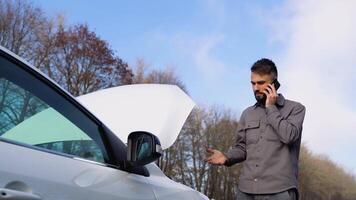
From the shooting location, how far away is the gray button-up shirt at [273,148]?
3.93m

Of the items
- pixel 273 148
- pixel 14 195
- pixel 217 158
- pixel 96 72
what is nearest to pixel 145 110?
pixel 217 158

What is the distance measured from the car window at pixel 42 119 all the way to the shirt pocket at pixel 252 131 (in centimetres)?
169

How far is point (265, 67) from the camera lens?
13.6 feet

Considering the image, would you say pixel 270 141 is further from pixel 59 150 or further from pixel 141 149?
pixel 59 150

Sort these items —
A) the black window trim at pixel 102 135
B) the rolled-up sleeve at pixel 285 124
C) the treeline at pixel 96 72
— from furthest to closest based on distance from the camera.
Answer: the treeline at pixel 96 72
the rolled-up sleeve at pixel 285 124
the black window trim at pixel 102 135

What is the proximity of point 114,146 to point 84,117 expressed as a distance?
0.87ft

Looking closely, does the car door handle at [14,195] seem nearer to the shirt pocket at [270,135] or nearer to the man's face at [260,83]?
the shirt pocket at [270,135]

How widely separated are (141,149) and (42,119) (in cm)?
60

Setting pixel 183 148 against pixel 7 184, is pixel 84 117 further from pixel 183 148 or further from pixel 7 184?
pixel 183 148

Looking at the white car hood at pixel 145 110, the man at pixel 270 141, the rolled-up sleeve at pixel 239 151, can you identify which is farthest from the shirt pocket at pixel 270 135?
the white car hood at pixel 145 110

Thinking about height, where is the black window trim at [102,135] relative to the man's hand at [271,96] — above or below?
Result: below

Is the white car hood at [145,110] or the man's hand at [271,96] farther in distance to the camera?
the man's hand at [271,96]

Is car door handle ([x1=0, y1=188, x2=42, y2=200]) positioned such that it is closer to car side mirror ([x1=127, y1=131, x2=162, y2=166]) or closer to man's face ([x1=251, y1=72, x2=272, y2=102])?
car side mirror ([x1=127, y1=131, x2=162, y2=166])

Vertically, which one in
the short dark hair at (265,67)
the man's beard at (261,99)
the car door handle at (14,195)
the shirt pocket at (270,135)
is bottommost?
the car door handle at (14,195)
